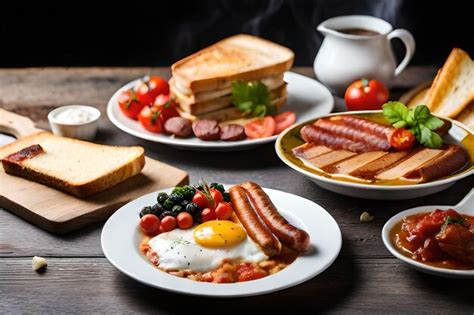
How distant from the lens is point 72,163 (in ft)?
14.1

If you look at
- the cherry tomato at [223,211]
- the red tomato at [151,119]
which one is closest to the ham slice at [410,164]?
the cherry tomato at [223,211]

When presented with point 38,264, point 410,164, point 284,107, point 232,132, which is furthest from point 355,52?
point 38,264

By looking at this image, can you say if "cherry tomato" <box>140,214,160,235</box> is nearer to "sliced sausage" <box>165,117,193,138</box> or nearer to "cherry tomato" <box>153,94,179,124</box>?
"sliced sausage" <box>165,117,193,138</box>

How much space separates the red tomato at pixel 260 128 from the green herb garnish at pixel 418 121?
0.70 meters

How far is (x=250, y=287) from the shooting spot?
10.1 feet

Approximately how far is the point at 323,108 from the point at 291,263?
76.0 inches

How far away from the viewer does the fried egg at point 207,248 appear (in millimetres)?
3281

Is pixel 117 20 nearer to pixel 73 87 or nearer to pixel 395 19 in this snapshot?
pixel 73 87

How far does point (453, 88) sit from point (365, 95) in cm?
51

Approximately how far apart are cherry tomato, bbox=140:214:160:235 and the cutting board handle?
1.56 metres

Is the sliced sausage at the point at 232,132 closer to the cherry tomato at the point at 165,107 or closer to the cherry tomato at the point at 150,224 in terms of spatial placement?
the cherry tomato at the point at 165,107

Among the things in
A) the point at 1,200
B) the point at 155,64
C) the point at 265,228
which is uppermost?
the point at 265,228

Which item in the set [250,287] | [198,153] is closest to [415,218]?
[250,287]

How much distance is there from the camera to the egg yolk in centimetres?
333
